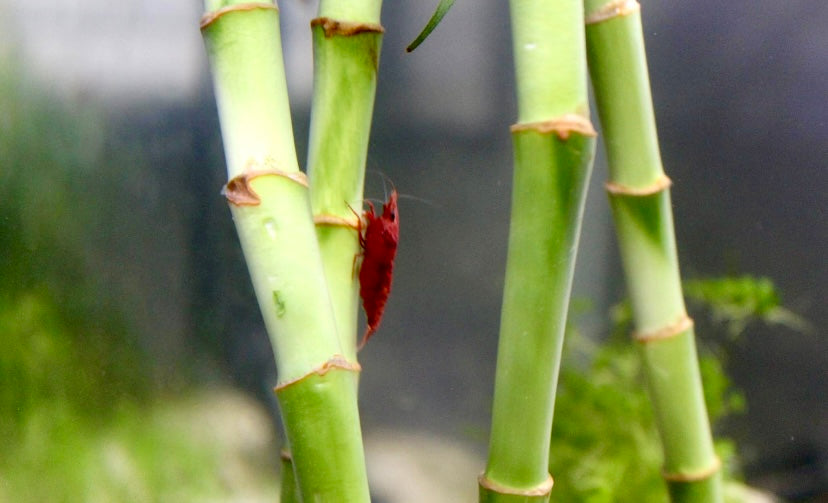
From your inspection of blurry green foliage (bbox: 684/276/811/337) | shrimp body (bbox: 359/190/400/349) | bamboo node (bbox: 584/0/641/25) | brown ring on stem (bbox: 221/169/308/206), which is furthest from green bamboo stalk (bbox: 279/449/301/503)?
blurry green foliage (bbox: 684/276/811/337)

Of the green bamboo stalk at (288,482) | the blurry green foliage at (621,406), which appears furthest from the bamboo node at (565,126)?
the blurry green foliage at (621,406)

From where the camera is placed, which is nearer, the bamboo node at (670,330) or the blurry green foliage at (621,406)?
the bamboo node at (670,330)

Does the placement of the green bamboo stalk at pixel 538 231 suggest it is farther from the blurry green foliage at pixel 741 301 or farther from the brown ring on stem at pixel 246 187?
the blurry green foliage at pixel 741 301

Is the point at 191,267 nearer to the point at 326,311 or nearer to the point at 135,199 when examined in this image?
the point at 135,199

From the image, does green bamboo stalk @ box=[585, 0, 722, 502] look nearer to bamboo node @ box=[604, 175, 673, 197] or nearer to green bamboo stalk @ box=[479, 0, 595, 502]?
bamboo node @ box=[604, 175, 673, 197]

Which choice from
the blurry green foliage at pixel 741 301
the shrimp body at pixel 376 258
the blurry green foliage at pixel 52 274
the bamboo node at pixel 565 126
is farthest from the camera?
the blurry green foliage at pixel 741 301

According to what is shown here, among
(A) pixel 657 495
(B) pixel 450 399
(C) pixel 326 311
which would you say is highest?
(C) pixel 326 311

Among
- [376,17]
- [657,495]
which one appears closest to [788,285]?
[657,495]
